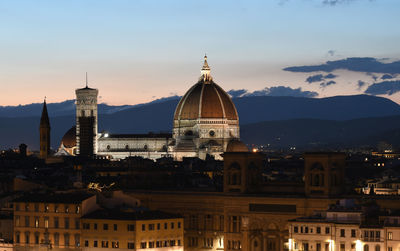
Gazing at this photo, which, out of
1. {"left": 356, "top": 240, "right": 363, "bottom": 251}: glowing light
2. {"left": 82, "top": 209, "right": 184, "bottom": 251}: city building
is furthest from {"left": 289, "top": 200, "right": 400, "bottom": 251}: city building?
{"left": 82, "top": 209, "right": 184, "bottom": 251}: city building

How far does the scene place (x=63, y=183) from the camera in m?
136

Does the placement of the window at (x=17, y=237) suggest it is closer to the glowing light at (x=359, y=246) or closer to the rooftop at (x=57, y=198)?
the rooftop at (x=57, y=198)

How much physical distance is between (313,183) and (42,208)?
66.1ft

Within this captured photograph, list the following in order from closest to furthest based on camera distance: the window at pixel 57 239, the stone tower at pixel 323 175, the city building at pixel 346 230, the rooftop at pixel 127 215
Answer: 1. the city building at pixel 346 230
2. the rooftop at pixel 127 215
3. the window at pixel 57 239
4. the stone tower at pixel 323 175

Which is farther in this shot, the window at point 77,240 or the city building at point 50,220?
the city building at point 50,220

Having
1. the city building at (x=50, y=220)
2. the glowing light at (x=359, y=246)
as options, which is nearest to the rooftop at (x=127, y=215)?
the city building at (x=50, y=220)

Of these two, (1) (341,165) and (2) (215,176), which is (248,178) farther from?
(2) (215,176)

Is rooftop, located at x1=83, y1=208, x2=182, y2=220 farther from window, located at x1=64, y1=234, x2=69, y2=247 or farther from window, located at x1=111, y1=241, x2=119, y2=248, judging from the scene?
window, located at x1=64, y1=234, x2=69, y2=247

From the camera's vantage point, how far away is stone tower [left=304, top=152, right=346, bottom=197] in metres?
106

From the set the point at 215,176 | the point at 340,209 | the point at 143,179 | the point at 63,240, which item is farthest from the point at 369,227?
the point at 215,176

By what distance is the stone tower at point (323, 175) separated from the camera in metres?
106

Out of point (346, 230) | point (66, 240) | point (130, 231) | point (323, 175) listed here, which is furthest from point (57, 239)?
point (346, 230)

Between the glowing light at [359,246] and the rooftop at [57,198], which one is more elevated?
the rooftop at [57,198]

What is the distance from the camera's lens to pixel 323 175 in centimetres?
10631
